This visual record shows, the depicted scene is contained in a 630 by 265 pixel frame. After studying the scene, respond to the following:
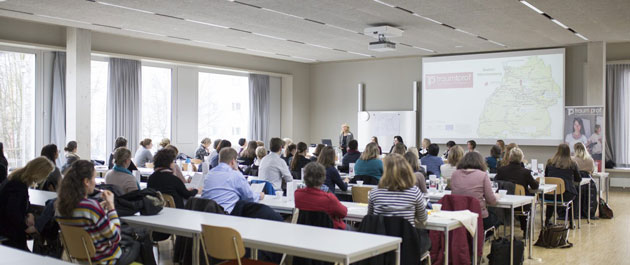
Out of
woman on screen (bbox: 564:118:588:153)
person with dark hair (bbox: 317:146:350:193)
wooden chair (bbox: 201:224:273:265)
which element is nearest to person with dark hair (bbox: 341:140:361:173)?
person with dark hair (bbox: 317:146:350:193)

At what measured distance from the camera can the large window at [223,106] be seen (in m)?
13.8

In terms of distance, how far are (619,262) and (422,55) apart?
333 inches

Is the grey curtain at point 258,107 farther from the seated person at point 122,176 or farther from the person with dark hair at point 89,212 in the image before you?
the person with dark hair at point 89,212

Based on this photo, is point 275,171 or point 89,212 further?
point 275,171

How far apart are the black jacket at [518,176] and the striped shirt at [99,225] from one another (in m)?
4.75

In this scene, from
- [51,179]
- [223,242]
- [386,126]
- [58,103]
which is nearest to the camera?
[223,242]

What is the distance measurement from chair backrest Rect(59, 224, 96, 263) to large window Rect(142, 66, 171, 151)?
29.2 feet

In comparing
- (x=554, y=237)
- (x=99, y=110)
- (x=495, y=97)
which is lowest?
(x=554, y=237)

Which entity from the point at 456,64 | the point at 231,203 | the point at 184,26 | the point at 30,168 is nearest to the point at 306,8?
the point at 184,26

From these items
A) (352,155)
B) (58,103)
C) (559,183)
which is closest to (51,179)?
(352,155)

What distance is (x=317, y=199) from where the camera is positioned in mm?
4340

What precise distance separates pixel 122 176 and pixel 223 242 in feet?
7.78

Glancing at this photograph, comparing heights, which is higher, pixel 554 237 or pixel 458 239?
pixel 458 239

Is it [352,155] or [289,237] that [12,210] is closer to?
[289,237]
